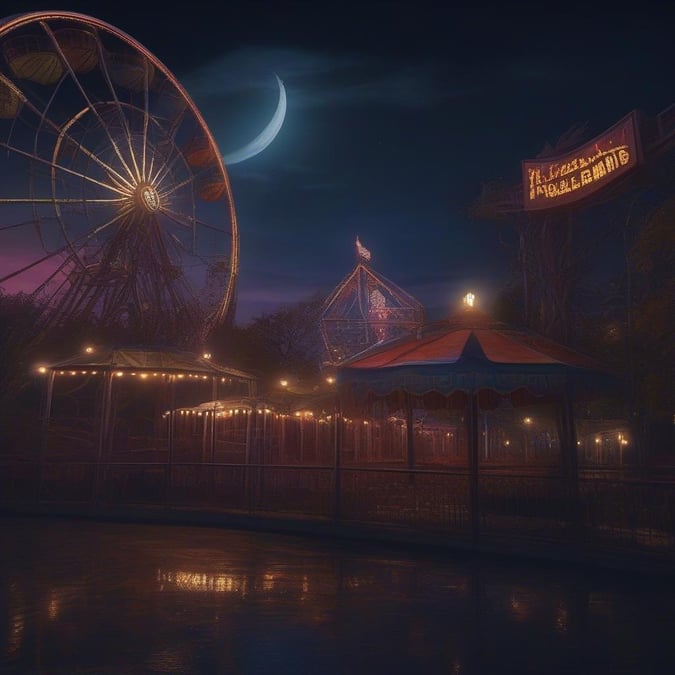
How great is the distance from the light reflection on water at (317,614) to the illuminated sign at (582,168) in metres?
12.8

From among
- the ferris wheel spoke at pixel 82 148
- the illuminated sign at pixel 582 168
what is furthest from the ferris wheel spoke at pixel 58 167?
the illuminated sign at pixel 582 168

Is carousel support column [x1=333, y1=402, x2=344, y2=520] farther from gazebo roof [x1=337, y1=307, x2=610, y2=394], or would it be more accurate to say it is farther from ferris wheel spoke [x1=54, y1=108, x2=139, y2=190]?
ferris wheel spoke [x1=54, y1=108, x2=139, y2=190]

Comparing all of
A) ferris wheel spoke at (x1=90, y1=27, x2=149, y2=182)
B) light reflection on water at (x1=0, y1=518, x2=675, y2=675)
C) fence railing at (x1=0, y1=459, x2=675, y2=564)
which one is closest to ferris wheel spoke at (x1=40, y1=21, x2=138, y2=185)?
ferris wheel spoke at (x1=90, y1=27, x2=149, y2=182)

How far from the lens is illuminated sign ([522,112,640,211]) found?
66.6 ft

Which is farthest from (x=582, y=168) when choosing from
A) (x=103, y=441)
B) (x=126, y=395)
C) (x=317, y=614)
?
(x=126, y=395)

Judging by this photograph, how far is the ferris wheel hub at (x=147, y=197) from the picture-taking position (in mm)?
32312

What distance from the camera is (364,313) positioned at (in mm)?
49906

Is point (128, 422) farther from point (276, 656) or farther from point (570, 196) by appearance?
point (276, 656)

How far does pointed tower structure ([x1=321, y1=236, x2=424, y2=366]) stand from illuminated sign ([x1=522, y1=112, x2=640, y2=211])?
81.0 feet

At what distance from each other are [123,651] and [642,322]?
13.9 metres

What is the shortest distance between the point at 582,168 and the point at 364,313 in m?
28.3

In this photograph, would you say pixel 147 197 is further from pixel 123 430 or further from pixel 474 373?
pixel 474 373

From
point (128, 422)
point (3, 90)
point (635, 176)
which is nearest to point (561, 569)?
point (635, 176)

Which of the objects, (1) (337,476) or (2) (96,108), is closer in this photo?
(1) (337,476)
